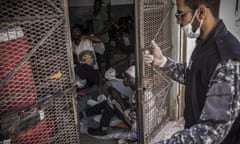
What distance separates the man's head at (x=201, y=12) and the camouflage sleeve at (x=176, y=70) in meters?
0.55

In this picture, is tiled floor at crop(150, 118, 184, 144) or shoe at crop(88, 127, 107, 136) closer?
tiled floor at crop(150, 118, 184, 144)

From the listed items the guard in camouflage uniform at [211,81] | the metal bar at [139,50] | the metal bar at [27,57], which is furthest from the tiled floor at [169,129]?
the metal bar at [27,57]

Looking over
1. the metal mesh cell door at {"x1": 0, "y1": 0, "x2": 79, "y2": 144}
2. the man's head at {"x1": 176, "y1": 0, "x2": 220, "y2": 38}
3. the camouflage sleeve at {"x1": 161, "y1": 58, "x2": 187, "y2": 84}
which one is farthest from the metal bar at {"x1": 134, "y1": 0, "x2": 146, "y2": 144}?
the man's head at {"x1": 176, "y1": 0, "x2": 220, "y2": 38}

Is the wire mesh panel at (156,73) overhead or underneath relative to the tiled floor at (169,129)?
overhead

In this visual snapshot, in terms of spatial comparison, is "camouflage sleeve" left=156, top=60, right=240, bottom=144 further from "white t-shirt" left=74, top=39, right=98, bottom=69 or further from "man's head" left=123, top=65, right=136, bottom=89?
"white t-shirt" left=74, top=39, right=98, bottom=69

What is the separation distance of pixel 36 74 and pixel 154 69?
64.9 inches

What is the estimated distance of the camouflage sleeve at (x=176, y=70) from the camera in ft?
7.24

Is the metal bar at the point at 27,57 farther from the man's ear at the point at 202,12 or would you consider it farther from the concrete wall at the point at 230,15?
the concrete wall at the point at 230,15

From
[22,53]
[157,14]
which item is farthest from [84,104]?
[22,53]

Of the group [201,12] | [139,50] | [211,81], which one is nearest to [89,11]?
[139,50]

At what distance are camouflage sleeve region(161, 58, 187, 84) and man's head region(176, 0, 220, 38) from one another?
546 mm

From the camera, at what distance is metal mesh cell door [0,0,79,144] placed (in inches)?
73.2

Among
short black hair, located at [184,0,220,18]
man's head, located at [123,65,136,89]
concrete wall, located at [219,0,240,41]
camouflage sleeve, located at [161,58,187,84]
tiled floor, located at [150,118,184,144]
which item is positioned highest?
concrete wall, located at [219,0,240,41]

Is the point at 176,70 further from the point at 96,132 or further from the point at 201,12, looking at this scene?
the point at 96,132
